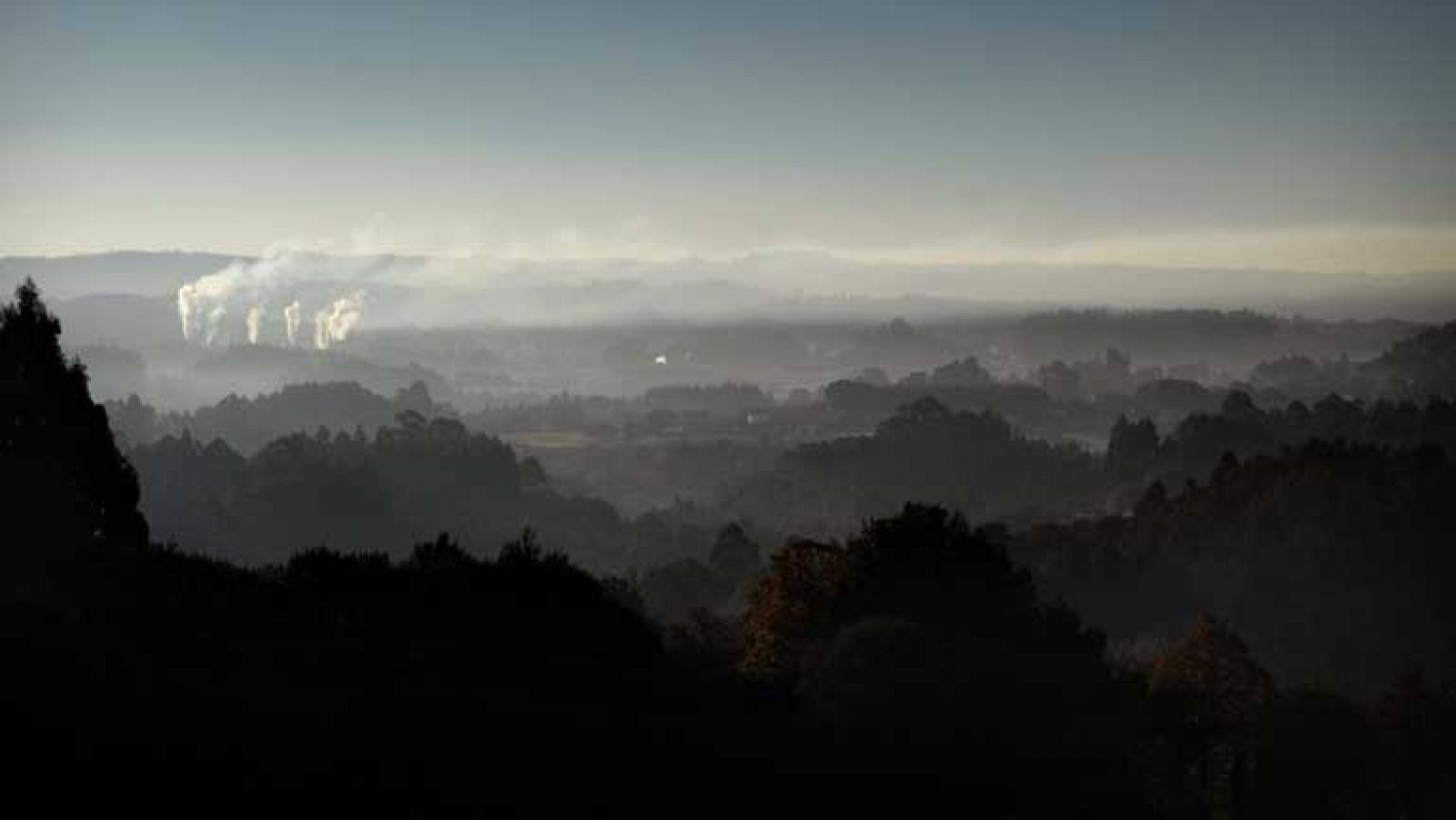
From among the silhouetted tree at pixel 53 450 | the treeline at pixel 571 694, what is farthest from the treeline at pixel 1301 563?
the silhouetted tree at pixel 53 450

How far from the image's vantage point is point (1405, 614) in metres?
92.1

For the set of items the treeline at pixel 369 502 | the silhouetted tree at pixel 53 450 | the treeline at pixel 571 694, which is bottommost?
the treeline at pixel 369 502

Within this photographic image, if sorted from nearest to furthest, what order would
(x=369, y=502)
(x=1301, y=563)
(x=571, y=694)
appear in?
1. (x=571, y=694)
2. (x=1301, y=563)
3. (x=369, y=502)

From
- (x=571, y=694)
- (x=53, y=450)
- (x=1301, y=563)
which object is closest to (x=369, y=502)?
(x=1301, y=563)

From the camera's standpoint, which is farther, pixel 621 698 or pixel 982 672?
pixel 982 672

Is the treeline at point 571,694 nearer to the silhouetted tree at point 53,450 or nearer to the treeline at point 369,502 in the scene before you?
the silhouetted tree at point 53,450

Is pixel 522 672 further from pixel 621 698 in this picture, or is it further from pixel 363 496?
pixel 363 496

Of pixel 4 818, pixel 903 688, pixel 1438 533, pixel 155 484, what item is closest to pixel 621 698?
pixel 903 688

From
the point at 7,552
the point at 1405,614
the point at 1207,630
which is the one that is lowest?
the point at 1405,614

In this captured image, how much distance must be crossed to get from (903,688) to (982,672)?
2.47m

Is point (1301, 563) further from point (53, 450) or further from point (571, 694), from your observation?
point (53, 450)

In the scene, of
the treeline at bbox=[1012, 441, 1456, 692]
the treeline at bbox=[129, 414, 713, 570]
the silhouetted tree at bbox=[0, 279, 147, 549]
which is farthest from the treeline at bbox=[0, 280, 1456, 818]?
the treeline at bbox=[129, 414, 713, 570]

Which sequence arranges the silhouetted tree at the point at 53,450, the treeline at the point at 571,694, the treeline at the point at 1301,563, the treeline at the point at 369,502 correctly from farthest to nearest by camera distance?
the treeline at the point at 369,502, the treeline at the point at 1301,563, the silhouetted tree at the point at 53,450, the treeline at the point at 571,694

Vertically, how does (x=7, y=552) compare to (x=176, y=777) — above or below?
above
